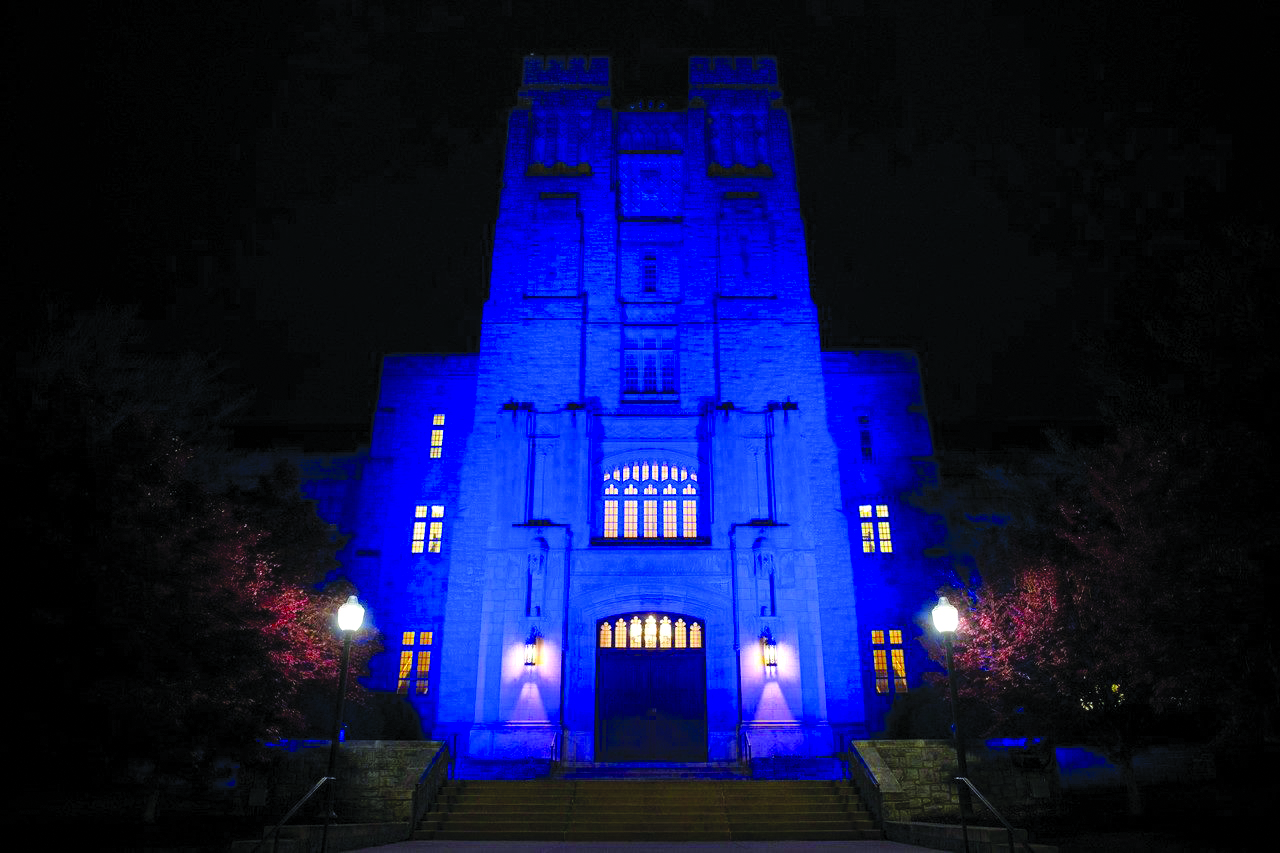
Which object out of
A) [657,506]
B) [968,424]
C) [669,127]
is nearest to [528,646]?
[657,506]

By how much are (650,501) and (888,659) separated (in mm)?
10923

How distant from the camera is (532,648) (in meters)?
27.4

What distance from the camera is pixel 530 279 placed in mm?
33531

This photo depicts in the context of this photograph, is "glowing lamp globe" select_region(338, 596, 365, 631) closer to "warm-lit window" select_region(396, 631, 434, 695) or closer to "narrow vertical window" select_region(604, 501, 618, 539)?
"narrow vertical window" select_region(604, 501, 618, 539)

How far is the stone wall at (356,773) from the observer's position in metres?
22.1

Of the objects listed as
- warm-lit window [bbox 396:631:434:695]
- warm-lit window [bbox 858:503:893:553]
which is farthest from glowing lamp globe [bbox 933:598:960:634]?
warm-lit window [bbox 396:631:434:695]

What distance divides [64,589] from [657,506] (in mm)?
17994

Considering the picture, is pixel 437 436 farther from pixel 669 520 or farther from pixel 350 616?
pixel 350 616

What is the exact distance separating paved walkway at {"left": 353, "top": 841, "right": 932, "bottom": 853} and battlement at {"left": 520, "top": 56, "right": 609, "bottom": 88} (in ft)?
96.2

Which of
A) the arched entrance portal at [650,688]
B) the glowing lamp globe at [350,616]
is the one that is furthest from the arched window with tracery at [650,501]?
the glowing lamp globe at [350,616]

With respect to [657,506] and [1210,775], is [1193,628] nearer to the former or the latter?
[1210,775]

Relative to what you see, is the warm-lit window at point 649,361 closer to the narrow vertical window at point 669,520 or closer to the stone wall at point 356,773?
the narrow vertical window at point 669,520

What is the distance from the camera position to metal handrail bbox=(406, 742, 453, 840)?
2025 centimetres

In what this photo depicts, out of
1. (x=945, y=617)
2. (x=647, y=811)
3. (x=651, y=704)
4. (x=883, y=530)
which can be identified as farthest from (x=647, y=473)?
(x=945, y=617)
